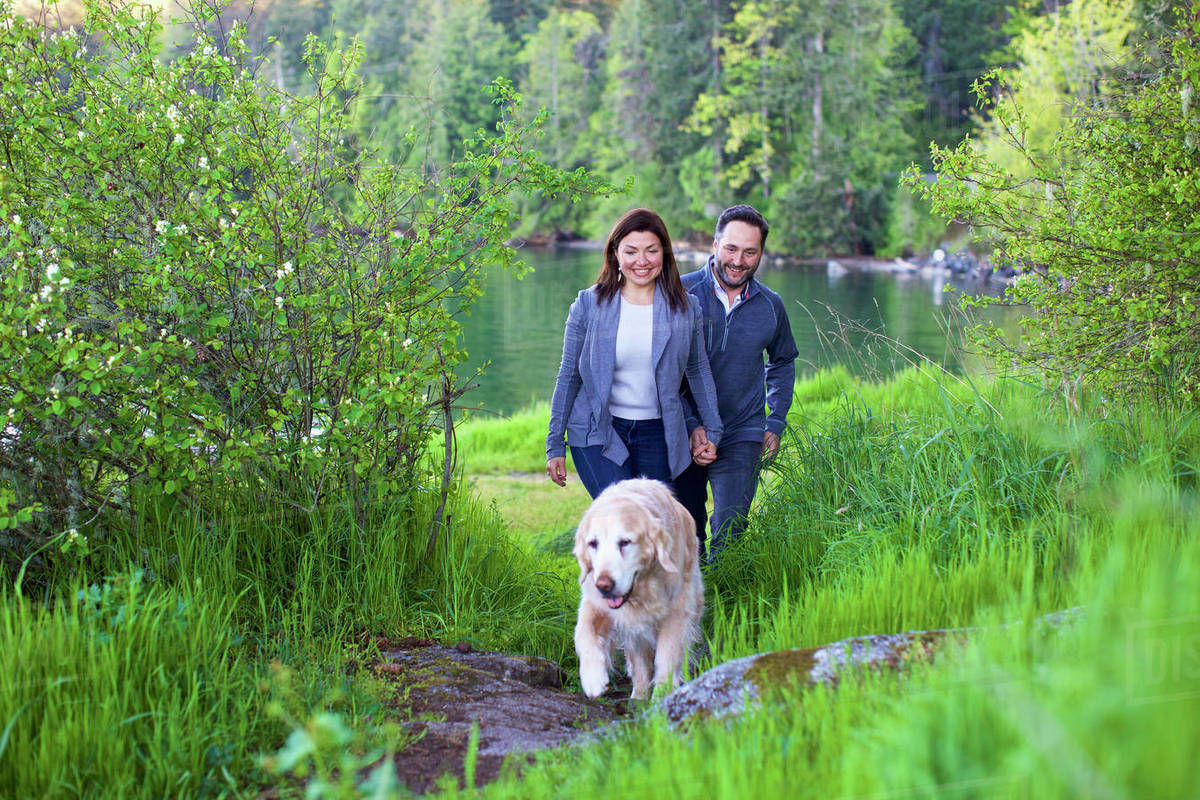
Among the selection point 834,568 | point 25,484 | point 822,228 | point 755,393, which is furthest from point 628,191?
point 822,228

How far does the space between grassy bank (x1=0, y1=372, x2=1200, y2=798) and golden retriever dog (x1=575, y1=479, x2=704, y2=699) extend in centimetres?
27

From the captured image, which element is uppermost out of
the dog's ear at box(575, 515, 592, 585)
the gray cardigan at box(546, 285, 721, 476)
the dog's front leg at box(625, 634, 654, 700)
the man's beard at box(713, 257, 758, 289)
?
the man's beard at box(713, 257, 758, 289)

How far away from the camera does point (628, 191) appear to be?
546 centimetres

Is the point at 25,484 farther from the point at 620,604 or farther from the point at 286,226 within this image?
the point at 620,604

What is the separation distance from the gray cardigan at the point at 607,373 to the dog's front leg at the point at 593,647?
124cm

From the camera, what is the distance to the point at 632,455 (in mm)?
5660

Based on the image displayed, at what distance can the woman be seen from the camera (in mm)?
5391

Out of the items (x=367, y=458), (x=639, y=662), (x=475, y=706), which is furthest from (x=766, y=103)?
(x=475, y=706)

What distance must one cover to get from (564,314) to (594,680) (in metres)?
24.9

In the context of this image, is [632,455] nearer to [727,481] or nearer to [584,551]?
[727,481]

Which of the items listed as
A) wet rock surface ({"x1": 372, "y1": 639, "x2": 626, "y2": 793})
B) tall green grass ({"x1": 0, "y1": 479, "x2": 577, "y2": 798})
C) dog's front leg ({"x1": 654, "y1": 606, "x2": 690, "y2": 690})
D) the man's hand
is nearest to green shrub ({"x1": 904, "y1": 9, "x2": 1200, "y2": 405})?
the man's hand

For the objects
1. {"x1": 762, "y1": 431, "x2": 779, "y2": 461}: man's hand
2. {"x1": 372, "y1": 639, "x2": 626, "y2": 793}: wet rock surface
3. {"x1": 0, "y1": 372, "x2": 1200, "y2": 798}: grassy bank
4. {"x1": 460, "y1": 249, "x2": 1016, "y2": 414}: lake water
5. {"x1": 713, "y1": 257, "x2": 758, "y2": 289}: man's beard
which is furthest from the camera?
{"x1": 460, "y1": 249, "x2": 1016, "y2": 414}: lake water

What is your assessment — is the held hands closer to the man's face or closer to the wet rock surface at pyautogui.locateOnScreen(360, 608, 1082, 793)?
the man's face

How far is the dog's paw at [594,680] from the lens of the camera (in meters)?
4.27
